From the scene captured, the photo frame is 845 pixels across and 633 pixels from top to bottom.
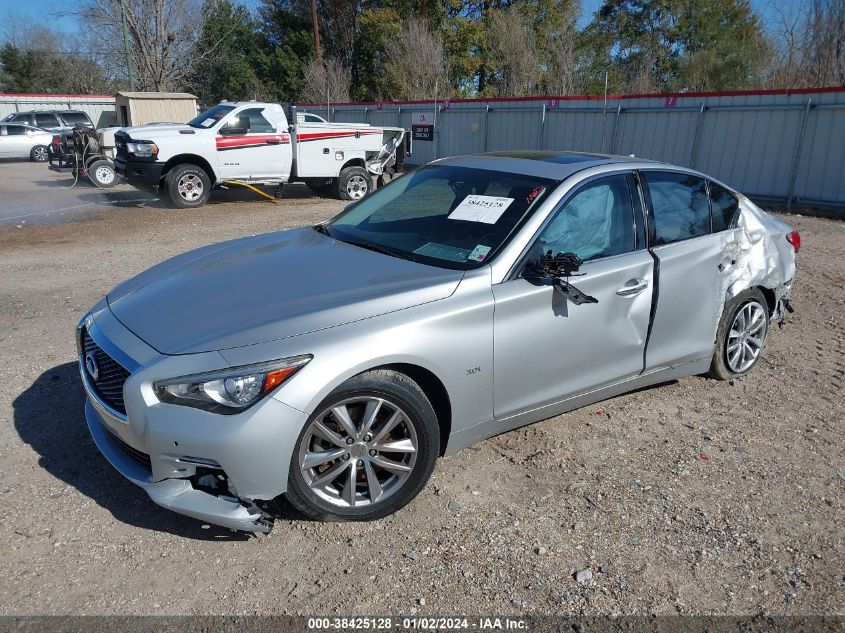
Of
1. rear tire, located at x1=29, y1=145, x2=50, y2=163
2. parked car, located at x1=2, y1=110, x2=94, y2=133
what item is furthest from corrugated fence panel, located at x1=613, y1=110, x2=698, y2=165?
rear tire, located at x1=29, y1=145, x2=50, y2=163

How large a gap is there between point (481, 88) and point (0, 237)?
30522 millimetres

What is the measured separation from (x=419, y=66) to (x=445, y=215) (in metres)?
27.4

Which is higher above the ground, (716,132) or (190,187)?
(716,132)

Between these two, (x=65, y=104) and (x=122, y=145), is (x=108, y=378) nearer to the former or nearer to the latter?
(x=122, y=145)

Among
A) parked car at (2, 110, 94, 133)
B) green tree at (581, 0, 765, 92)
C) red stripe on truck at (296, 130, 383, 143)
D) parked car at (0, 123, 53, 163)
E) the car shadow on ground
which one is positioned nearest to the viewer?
the car shadow on ground

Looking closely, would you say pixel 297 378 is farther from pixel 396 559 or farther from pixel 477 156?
pixel 477 156

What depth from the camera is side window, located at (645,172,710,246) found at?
4156mm

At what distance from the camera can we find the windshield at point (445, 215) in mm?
3611

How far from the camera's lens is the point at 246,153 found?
13.2m

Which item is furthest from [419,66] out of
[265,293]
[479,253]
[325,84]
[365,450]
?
[365,450]

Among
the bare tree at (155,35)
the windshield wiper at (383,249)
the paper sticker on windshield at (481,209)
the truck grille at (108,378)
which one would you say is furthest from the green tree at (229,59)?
the truck grille at (108,378)

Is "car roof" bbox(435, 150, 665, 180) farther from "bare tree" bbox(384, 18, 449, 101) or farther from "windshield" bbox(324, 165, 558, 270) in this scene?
"bare tree" bbox(384, 18, 449, 101)

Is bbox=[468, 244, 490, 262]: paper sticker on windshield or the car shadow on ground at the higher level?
bbox=[468, 244, 490, 262]: paper sticker on windshield

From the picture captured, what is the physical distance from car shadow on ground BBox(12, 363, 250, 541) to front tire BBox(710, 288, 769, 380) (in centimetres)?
346
